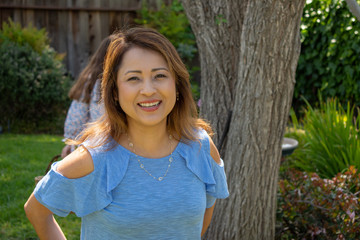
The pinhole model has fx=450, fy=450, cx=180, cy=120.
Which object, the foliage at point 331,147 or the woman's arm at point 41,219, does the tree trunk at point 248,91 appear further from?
the foliage at point 331,147

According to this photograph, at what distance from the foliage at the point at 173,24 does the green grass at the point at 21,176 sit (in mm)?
2787

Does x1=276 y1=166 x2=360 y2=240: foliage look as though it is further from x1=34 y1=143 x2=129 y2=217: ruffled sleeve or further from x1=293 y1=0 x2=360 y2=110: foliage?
x1=293 y1=0 x2=360 y2=110: foliage

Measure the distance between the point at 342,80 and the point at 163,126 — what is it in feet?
19.3

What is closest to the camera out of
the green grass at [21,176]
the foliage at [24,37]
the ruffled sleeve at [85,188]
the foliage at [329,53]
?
the ruffled sleeve at [85,188]

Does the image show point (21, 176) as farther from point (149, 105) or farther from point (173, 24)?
point (173, 24)

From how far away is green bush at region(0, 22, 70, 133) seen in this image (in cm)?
725

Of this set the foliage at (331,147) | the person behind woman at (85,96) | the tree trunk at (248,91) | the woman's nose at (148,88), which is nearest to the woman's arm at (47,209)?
the woman's nose at (148,88)

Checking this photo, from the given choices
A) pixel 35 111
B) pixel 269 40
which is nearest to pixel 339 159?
pixel 269 40

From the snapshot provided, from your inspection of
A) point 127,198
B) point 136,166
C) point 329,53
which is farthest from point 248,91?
point 329,53

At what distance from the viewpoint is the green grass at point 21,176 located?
383 cm

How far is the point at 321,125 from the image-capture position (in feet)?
16.0

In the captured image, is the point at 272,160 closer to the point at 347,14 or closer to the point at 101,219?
the point at 101,219

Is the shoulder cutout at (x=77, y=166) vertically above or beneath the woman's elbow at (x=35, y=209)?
above

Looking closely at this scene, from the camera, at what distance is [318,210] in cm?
A: 340
